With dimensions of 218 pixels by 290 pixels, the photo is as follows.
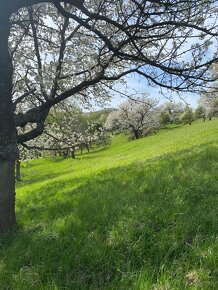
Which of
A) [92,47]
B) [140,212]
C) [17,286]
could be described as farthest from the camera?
[92,47]

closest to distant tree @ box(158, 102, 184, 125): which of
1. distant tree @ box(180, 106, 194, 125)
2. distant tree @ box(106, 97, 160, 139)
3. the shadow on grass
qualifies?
distant tree @ box(180, 106, 194, 125)

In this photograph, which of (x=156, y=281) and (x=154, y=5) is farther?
(x=154, y=5)

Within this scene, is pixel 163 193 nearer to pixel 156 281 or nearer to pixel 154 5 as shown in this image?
pixel 156 281

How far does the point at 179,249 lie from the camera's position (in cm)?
391

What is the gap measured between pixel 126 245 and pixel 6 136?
3.07 metres

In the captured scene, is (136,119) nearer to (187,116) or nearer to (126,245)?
Result: (187,116)

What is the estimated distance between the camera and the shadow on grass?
3.47 meters

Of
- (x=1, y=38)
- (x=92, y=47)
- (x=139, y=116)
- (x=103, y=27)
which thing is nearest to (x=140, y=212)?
(x=1, y=38)

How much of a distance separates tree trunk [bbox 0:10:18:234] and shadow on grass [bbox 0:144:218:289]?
0.49 m

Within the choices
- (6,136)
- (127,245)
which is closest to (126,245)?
(127,245)

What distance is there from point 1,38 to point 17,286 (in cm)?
425

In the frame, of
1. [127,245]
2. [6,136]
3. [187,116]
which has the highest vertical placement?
[6,136]

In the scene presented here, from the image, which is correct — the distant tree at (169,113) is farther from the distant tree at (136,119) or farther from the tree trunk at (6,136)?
the tree trunk at (6,136)

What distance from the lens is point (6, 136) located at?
5.89m
